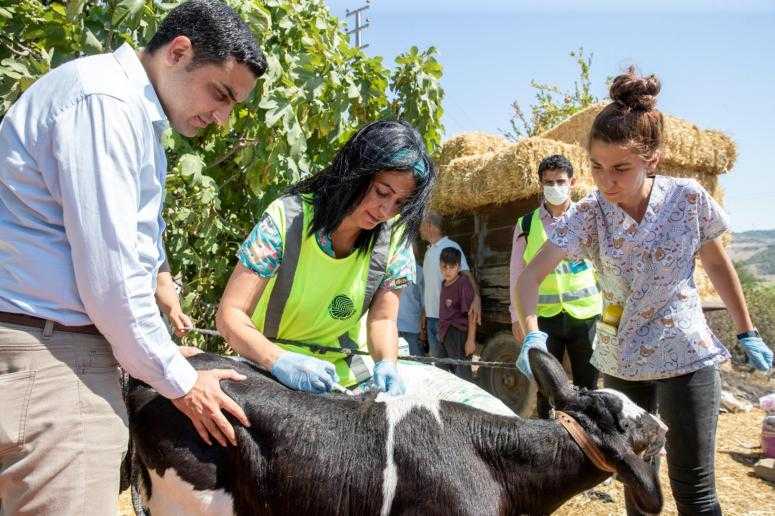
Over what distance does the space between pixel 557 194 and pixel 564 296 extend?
0.83 m

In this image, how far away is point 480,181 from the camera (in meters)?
8.86

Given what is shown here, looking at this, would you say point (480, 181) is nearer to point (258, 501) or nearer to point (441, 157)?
point (441, 157)

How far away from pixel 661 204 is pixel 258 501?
2143mm

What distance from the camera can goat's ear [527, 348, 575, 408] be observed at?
9.14ft

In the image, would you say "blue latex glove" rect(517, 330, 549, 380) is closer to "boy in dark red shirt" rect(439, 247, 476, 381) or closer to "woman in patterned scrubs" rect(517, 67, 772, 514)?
"woman in patterned scrubs" rect(517, 67, 772, 514)

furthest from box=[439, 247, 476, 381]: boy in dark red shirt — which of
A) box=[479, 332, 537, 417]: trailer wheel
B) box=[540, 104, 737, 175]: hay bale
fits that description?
box=[540, 104, 737, 175]: hay bale

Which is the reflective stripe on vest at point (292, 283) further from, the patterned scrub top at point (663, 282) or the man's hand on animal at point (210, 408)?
the patterned scrub top at point (663, 282)

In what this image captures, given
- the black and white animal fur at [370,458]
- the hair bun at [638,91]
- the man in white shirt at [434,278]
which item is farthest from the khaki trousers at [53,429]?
the man in white shirt at [434,278]

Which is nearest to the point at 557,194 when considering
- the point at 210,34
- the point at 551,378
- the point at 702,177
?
the point at 551,378

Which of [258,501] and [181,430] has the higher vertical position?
[181,430]

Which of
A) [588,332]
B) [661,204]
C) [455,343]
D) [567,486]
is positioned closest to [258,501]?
[567,486]

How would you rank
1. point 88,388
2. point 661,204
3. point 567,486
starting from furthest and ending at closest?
point 661,204, point 567,486, point 88,388

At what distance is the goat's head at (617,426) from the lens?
8.14ft

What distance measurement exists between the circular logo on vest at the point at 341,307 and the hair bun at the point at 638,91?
4.92 feet
